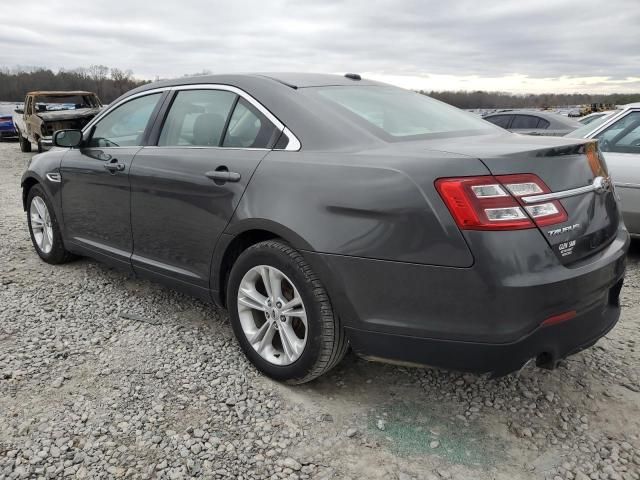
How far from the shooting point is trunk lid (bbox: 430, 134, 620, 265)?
2.15 meters

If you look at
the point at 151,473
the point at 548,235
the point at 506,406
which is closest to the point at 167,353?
the point at 151,473

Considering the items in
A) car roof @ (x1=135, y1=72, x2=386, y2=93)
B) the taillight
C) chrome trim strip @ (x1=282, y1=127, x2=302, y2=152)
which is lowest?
the taillight

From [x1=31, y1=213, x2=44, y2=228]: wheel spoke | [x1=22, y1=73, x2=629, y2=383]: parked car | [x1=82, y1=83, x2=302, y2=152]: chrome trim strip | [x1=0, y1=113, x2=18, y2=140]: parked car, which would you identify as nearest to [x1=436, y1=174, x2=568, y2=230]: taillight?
[x1=22, y1=73, x2=629, y2=383]: parked car

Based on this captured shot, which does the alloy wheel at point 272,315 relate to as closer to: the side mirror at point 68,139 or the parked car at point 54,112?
the side mirror at point 68,139

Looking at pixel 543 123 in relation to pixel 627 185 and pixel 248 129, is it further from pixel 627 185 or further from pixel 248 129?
Answer: pixel 248 129

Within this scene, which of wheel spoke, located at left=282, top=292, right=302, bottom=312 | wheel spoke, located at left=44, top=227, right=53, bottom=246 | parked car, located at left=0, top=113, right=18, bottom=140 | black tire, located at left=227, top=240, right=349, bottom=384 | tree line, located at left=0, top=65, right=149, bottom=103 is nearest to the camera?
black tire, located at left=227, top=240, right=349, bottom=384

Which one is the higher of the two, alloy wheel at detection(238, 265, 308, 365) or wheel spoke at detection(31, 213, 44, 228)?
alloy wheel at detection(238, 265, 308, 365)

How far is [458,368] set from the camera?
7.29ft

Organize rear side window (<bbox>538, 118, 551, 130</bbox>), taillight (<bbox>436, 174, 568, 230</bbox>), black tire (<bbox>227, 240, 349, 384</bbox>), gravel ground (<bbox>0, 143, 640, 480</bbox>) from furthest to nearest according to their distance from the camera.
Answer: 1. rear side window (<bbox>538, 118, 551, 130</bbox>)
2. black tire (<bbox>227, 240, 349, 384</bbox>)
3. gravel ground (<bbox>0, 143, 640, 480</bbox>)
4. taillight (<bbox>436, 174, 568, 230</bbox>)

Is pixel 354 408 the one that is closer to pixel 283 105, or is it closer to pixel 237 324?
pixel 237 324

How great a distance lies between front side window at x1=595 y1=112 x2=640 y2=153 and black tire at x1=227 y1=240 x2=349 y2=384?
371cm

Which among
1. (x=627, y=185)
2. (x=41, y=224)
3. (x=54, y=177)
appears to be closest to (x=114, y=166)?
(x=54, y=177)

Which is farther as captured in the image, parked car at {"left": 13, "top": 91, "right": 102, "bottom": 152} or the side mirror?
parked car at {"left": 13, "top": 91, "right": 102, "bottom": 152}

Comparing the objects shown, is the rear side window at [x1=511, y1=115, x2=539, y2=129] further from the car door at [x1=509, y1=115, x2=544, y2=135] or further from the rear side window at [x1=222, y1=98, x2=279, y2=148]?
the rear side window at [x1=222, y1=98, x2=279, y2=148]
